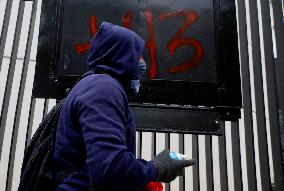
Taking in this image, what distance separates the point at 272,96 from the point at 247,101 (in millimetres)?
186

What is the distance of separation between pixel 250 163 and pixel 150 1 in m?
1.29

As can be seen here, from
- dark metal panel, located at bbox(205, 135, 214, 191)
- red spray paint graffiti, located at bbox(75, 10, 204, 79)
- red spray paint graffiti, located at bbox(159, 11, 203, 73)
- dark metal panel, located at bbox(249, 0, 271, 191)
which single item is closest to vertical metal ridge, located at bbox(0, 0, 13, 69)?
red spray paint graffiti, located at bbox(75, 10, 204, 79)

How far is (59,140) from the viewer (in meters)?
1.17

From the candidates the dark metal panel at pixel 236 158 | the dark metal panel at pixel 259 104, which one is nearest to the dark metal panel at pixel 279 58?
the dark metal panel at pixel 259 104

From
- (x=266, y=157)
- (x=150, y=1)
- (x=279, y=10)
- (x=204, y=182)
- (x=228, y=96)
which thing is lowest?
(x=204, y=182)

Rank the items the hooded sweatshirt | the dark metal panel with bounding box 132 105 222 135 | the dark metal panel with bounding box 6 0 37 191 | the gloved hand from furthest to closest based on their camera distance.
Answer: the dark metal panel with bounding box 6 0 37 191
the dark metal panel with bounding box 132 105 222 135
the gloved hand
the hooded sweatshirt

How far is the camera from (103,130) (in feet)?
3.46

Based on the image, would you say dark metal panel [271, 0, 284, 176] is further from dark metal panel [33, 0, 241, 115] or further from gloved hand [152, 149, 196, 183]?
gloved hand [152, 149, 196, 183]

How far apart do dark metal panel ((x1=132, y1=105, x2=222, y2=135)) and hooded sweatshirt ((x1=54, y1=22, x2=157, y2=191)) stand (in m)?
0.79

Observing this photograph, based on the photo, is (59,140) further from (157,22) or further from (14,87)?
(14,87)

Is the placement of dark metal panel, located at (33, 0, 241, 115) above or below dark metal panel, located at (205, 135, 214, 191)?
above

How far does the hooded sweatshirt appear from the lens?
1049 mm

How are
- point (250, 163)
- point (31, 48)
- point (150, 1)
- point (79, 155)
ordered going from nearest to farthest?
point (79, 155)
point (150, 1)
point (250, 163)
point (31, 48)

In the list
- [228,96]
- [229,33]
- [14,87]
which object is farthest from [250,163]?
[14,87]
